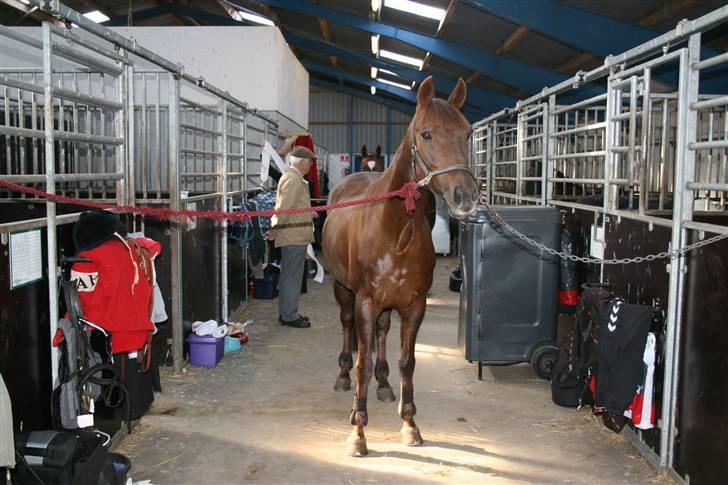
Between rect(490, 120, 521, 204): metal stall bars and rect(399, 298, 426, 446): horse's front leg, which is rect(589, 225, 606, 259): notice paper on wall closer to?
rect(399, 298, 426, 446): horse's front leg

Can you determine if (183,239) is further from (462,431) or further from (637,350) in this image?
(637,350)

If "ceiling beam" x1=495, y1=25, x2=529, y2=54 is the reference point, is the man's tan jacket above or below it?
below

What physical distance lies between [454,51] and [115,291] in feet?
34.5

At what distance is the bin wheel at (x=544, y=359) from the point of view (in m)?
4.55

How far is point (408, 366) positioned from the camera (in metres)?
3.64

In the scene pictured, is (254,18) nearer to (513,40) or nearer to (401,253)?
(513,40)

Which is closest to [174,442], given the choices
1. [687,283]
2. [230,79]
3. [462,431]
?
[462,431]

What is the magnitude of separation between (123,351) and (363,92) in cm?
2465

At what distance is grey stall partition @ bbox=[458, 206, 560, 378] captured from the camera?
4508mm

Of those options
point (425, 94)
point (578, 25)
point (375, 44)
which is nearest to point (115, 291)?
point (425, 94)

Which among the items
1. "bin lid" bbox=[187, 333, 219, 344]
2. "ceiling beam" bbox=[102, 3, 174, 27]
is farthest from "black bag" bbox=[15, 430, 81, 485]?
"ceiling beam" bbox=[102, 3, 174, 27]

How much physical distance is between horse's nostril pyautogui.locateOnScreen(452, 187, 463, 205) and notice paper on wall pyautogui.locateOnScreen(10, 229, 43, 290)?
178 cm

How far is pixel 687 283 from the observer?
2926 millimetres

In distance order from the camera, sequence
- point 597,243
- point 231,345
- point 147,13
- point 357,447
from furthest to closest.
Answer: point 147,13
point 231,345
point 597,243
point 357,447
